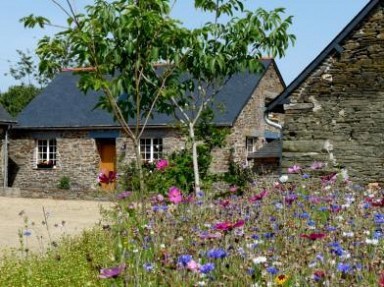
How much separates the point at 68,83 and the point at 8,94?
11.9 metres

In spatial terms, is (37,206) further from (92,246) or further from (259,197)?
(259,197)

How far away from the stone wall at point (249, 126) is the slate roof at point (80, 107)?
45cm

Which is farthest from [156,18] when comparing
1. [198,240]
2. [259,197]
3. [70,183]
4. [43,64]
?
[70,183]

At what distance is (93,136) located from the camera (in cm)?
2338

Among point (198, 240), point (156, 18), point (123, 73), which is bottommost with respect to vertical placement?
point (198, 240)

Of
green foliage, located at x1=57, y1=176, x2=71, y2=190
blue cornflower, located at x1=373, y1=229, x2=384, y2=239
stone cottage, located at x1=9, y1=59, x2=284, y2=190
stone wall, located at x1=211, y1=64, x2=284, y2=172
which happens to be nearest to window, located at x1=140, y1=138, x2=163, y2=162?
stone cottage, located at x1=9, y1=59, x2=284, y2=190

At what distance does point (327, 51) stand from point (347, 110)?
1.17 meters

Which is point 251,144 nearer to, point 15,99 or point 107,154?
point 107,154

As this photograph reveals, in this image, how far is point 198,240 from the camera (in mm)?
4262

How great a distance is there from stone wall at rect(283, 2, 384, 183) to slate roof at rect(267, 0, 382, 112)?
0.27 ft

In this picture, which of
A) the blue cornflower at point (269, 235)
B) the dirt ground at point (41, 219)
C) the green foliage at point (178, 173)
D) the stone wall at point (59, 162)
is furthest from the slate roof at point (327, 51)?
the stone wall at point (59, 162)

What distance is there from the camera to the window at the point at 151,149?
22.6 metres

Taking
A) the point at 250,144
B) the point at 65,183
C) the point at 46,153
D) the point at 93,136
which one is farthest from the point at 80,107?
the point at 250,144

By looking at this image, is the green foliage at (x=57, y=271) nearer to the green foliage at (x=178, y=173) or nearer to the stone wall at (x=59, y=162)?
the green foliage at (x=178, y=173)
